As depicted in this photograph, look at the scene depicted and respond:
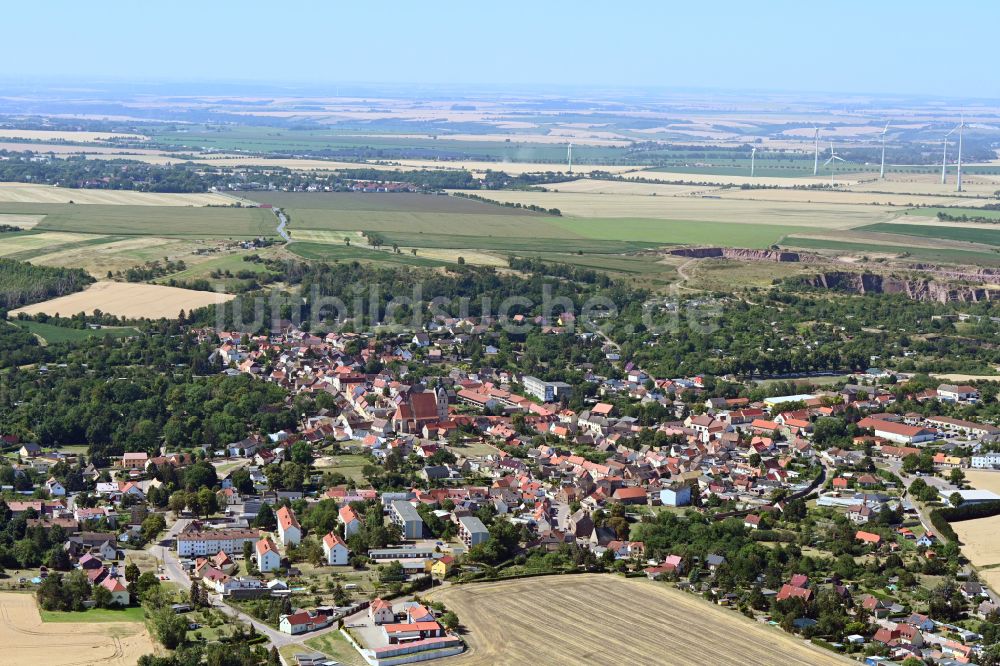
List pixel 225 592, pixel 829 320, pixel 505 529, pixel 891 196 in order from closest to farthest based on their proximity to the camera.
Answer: pixel 225 592, pixel 505 529, pixel 829 320, pixel 891 196

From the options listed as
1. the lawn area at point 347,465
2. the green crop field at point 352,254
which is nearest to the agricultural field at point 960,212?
the green crop field at point 352,254

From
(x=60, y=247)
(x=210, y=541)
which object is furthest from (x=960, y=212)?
(x=210, y=541)

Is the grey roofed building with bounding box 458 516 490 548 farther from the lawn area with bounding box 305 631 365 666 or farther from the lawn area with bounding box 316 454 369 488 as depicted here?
the lawn area with bounding box 305 631 365 666

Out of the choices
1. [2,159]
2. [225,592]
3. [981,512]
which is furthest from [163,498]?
[2,159]

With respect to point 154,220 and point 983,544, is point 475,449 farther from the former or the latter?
point 154,220

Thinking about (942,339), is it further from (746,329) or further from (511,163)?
(511,163)

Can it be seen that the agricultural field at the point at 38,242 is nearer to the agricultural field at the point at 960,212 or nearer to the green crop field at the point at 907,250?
the green crop field at the point at 907,250
